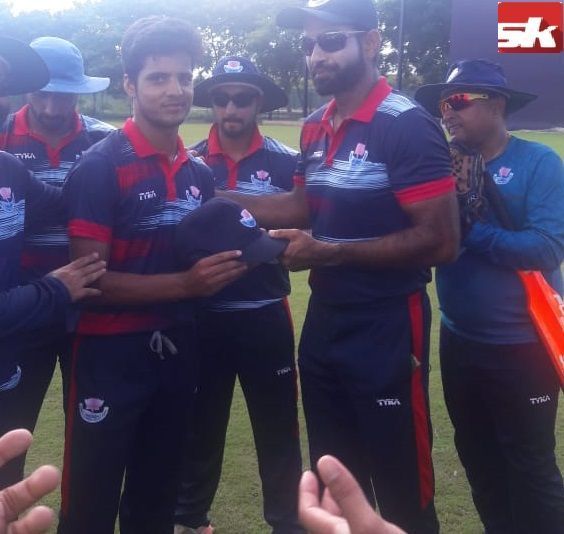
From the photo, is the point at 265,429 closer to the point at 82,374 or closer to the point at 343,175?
the point at 82,374

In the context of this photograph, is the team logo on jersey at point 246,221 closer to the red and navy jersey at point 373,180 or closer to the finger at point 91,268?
the red and navy jersey at point 373,180

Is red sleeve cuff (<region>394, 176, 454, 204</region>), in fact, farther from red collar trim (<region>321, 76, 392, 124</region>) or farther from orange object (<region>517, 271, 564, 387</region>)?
orange object (<region>517, 271, 564, 387</region>)

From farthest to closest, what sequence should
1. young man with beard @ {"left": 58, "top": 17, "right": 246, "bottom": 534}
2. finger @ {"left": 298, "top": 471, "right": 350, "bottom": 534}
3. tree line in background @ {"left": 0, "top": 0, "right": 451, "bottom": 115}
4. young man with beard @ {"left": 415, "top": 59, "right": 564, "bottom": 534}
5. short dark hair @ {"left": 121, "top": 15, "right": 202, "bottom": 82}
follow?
tree line in background @ {"left": 0, "top": 0, "right": 451, "bottom": 115}
young man with beard @ {"left": 415, "top": 59, "right": 564, "bottom": 534}
short dark hair @ {"left": 121, "top": 15, "right": 202, "bottom": 82}
young man with beard @ {"left": 58, "top": 17, "right": 246, "bottom": 534}
finger @ {"left": 298, "top": 471, "right": 350, "bottom": 534}

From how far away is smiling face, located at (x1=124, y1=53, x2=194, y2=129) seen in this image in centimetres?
298

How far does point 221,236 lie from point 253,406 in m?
1.21

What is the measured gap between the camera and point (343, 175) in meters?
3.02

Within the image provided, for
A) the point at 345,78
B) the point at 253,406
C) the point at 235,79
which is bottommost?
the point at 253,406

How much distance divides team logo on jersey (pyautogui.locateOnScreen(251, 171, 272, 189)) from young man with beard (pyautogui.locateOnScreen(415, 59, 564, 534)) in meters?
0.97

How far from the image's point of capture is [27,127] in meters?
3.85

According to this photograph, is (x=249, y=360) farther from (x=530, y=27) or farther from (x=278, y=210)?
(x=530, y=27)

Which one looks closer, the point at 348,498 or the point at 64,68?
the point at 348,498

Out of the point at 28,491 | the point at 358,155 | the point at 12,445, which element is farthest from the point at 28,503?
the point at 358,155

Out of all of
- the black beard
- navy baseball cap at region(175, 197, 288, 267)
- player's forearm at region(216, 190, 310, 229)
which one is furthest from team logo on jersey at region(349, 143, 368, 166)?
player's forearm at region(216, 190, 310, 229)

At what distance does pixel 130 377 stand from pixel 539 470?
5.59ft
